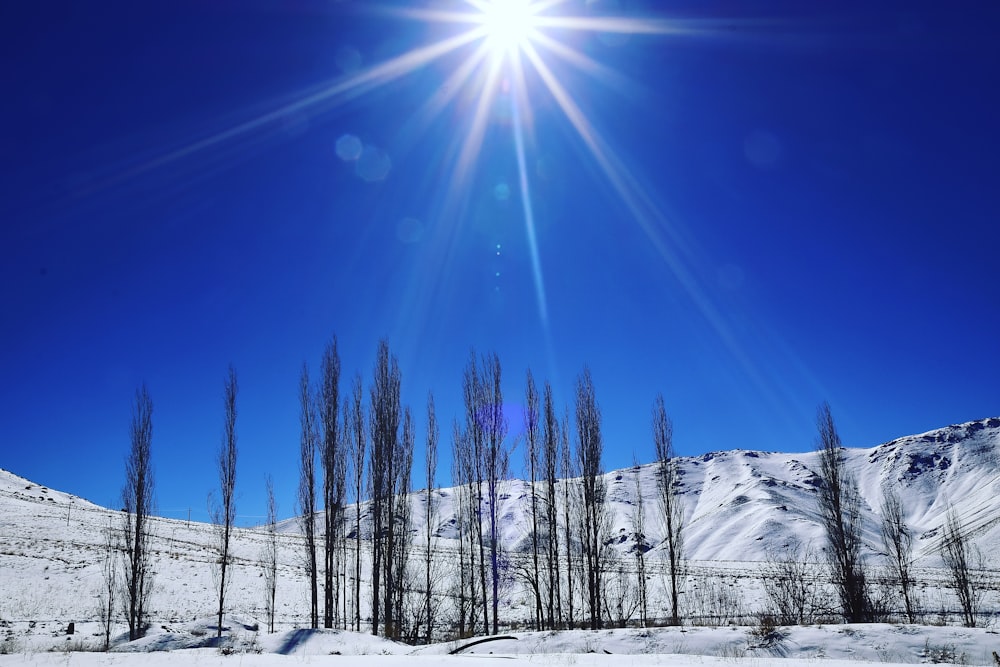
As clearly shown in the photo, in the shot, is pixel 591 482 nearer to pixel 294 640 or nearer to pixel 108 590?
pixel 294 640

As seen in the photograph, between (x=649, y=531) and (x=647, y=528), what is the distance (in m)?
3.29

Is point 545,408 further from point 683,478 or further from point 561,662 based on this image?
point 683,478

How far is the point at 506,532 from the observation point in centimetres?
14125

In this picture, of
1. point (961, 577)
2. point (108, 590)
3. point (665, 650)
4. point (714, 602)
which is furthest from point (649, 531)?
point (665, 650)

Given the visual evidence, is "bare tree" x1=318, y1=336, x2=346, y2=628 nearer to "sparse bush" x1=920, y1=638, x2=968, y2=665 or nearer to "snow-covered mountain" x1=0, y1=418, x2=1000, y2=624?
"snow-covered mountain" x1=0, y1=418, x2=1000, y2=624

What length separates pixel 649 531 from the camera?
13925 centimetres

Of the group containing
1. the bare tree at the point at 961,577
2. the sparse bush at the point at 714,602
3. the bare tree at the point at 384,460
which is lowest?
the sparse bush at the point at 714,602

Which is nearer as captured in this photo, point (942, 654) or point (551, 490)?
point (942, 654)

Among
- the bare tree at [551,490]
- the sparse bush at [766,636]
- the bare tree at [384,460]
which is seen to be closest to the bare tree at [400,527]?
the bare tree at [384,460]

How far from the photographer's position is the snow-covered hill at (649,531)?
130 feet

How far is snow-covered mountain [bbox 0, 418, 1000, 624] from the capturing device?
40.2 metres

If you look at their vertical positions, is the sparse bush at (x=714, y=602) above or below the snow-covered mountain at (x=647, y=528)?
below

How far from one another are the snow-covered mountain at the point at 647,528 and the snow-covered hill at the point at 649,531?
0.63 ft

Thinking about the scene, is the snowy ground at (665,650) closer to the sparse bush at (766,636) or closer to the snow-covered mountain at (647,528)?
the sparse bush at (766,636)
